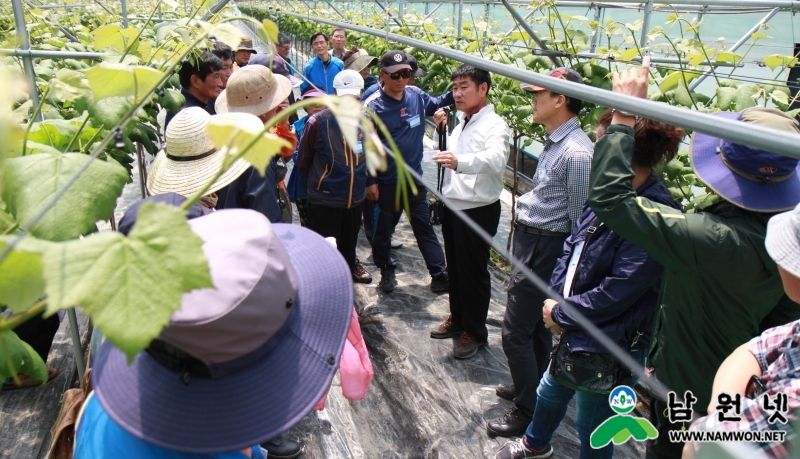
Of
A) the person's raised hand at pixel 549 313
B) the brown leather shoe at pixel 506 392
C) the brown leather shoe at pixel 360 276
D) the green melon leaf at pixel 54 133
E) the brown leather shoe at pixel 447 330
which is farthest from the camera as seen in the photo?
the brown leather shoe at pixel 360 276

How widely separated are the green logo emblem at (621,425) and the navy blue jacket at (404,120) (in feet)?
6.83

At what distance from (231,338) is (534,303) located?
72.3 inches

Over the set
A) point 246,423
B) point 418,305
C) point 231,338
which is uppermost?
point 231,338

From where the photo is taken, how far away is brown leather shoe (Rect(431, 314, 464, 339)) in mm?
3303

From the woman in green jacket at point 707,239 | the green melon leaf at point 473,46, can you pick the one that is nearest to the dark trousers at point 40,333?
the woman in green jacket at point 707,239

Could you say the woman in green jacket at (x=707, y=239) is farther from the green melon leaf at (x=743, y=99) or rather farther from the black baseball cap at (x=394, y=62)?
the black baseball cap at (x=394, y=62)

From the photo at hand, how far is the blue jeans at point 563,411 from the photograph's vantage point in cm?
202

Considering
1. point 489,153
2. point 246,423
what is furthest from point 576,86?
point 489,153

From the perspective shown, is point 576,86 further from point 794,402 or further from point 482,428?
point 482,428

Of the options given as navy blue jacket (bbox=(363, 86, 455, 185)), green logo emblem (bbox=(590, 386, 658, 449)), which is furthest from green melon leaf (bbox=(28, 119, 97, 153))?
navy blue jacket (bbox=(363, 86, 455, 185))

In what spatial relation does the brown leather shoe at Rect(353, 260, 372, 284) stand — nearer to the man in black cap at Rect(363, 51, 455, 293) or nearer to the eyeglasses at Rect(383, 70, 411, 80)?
the man in black cap at Rect(363, 51, 455, 293)

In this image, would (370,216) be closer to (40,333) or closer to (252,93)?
(252,93)

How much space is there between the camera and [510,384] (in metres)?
2.90

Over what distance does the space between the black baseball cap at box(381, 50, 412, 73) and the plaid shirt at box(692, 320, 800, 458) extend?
105 inches
